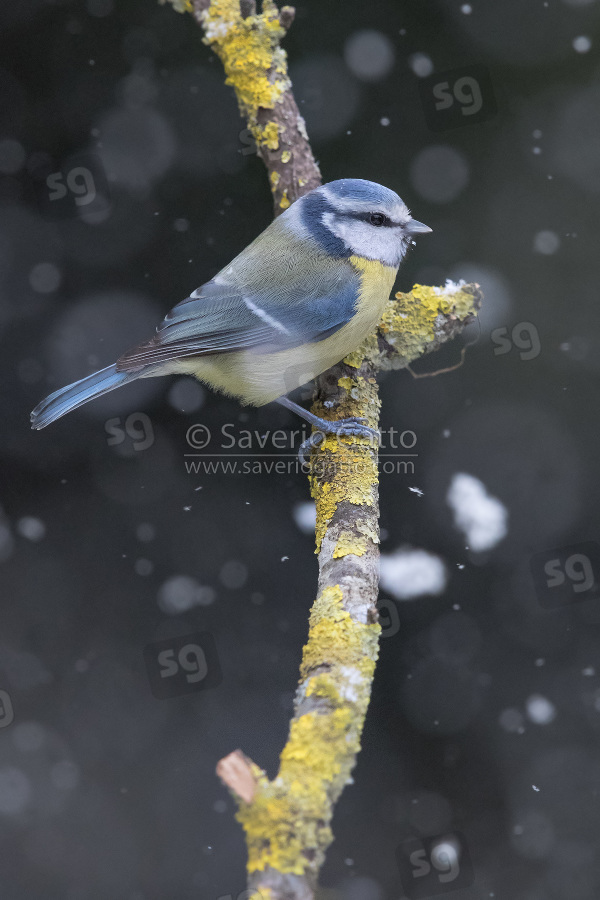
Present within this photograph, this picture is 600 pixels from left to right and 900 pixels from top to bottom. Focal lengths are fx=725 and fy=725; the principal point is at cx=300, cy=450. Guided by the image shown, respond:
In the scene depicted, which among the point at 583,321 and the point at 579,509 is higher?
the point at 583,321

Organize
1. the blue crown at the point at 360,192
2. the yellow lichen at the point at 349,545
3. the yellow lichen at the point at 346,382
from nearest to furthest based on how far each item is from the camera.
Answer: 1. the yellow lichen at the point at 349,545
2. the blue crown at the point at 360,192
3. the yellow lichen at the point at 346,382

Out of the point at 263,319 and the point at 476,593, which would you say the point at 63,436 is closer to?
the point at 263,319

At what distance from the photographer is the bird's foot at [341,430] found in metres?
1.47

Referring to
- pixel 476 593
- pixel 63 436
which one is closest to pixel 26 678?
pixel 63 436

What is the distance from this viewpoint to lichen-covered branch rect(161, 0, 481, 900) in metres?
0.80

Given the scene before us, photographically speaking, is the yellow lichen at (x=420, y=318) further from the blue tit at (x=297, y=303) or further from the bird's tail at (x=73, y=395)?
the bird's tail at (x=73, y=395)

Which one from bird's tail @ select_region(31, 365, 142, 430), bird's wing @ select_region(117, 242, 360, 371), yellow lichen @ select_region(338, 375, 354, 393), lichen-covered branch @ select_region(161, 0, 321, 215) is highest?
lichen-covered branch @ select_region(161, 0, 321, 215)

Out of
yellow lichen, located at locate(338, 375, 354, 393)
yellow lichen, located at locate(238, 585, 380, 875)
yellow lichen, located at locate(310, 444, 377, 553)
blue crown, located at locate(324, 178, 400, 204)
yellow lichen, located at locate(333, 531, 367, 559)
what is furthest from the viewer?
yellow lichen, located at locate(338, 375, 354, 393)

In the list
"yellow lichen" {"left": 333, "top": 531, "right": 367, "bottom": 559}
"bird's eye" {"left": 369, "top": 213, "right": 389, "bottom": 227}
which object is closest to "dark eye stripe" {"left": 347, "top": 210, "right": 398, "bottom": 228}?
"bird's eye" {"left": 369, "top": 213, "right": 389, "bottom": 227}

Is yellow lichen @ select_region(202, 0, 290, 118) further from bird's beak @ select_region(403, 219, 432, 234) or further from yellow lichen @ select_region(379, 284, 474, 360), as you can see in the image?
yellow lichen @ select_region(379, 284, 474, 360)

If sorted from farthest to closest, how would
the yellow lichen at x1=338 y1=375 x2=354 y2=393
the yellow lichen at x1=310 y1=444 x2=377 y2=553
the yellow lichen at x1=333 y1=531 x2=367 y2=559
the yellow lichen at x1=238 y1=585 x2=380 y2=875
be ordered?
the yellow lichen at x1=338 y1=375 x2=354 y2=393 < the yellow lichen at x1=310 y1=444 x2=377 y2=553 < the yellow lichen at x1=333 y1=531 x2=367 y2=559 < the yellow lichen at x1=238 y1=585 x2=380 y2=875

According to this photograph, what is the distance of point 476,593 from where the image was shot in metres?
1.92

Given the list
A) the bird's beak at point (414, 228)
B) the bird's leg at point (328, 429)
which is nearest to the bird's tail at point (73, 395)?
the bird's leg at point (328, 429)

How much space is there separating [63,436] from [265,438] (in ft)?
1.80
